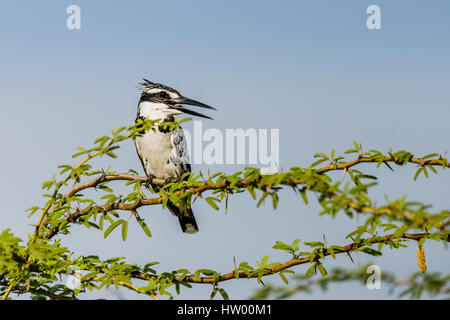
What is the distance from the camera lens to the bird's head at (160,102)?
6.45m

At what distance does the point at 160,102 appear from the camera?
6.62 metres

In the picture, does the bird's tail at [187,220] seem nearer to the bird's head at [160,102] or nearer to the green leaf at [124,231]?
the bird's head at [160,102]

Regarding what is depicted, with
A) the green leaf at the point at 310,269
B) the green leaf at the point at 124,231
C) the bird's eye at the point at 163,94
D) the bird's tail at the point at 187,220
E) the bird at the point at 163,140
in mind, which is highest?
the bird's eye at the point at 163,94

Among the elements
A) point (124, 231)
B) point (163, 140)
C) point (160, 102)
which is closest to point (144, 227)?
point (124, 231)

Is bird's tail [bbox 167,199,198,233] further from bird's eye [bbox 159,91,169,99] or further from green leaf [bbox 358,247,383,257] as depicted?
green leaf [bbox 358,247,383,257]

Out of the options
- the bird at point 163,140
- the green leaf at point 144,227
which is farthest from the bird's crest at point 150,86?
the green leaf at point 144,227

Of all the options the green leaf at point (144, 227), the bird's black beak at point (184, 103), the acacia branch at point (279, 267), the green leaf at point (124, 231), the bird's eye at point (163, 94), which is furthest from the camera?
the bird's eye at point (163, 94)

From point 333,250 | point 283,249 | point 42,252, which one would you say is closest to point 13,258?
point 42,252

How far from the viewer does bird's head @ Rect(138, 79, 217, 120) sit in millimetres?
6445

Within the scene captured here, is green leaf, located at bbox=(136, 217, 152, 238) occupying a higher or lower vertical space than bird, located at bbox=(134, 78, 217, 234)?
lower

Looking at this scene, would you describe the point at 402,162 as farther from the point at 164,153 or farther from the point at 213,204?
the point at 164,153

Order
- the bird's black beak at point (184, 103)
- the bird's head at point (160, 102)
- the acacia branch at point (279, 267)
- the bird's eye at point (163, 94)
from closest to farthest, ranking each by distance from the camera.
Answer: the acacia branch at point (279, 267), the bird's black beak at point (184, 103), the bird's head at point (160, 102), the bird's eye at point (163, 94)

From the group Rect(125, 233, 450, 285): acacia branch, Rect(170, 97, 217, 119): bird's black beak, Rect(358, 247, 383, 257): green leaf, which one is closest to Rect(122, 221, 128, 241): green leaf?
Rect(125, 233, 450, 285): acacia branch
